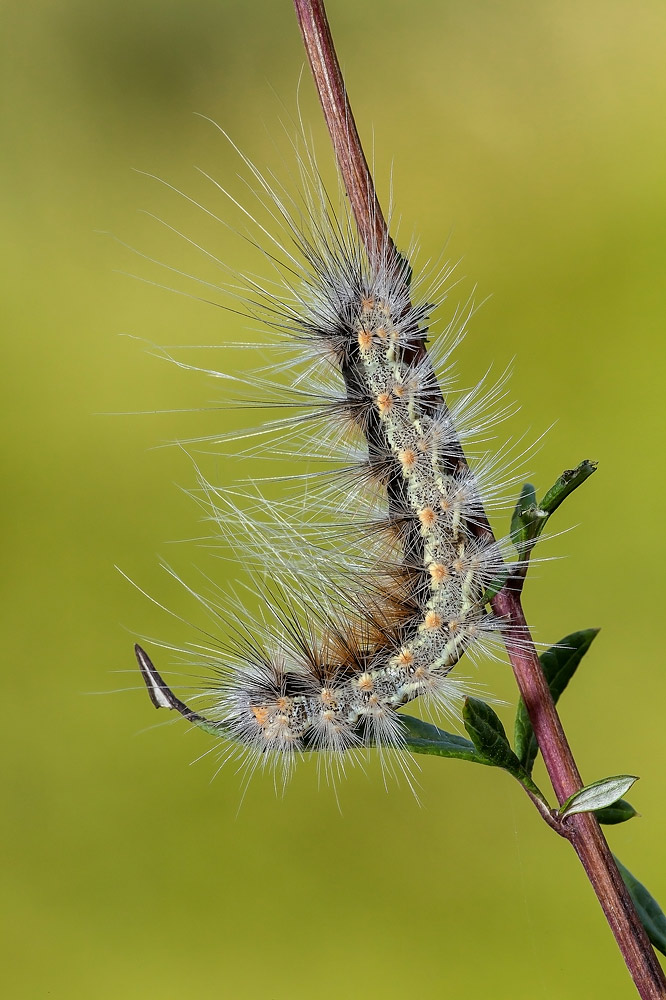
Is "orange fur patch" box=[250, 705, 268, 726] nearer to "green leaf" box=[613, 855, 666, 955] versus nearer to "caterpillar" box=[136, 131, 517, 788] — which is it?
"caterpillar" box=[136, 131, 517, 788]

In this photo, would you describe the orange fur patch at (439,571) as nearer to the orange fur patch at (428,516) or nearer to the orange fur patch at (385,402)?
the orange fur patch at (428,516)

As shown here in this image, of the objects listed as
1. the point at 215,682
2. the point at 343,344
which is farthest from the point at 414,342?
the point at 215,682

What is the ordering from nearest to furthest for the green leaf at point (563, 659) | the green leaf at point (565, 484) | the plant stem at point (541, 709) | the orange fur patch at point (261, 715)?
the plant stem at point (541, 709) → the green leaf at point (565, 484) → the green leaf at point (563, 659) → the orange fur patch at point (261, 715)

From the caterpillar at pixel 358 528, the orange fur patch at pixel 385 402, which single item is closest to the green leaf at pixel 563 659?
the caterpillar at pixel 358 528

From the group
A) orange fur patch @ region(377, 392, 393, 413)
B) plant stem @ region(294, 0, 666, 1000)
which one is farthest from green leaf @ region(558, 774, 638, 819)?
orange fur patch @ region(377, 392, 393, 413)

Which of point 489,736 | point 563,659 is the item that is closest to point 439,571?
point 563,659

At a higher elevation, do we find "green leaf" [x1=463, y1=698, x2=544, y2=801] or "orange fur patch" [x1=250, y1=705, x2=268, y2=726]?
"orange fur patch" [x1=250, y1=705, x2=268, y2=726]
